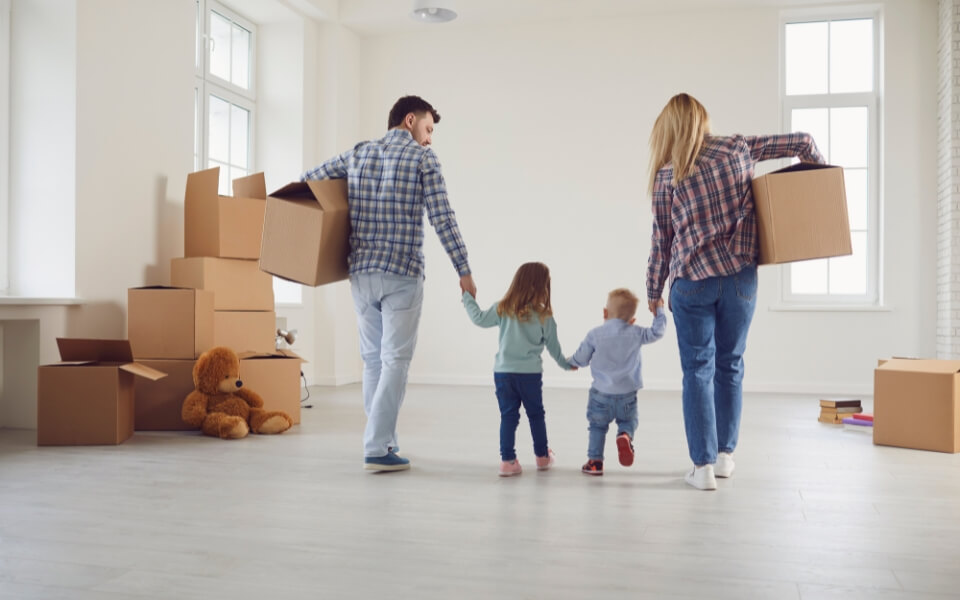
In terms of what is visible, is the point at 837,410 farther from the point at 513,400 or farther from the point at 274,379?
the point at 274,379

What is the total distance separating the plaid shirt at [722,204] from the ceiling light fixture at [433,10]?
2809mm

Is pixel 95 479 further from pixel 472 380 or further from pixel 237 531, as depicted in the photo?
pixel 472 380

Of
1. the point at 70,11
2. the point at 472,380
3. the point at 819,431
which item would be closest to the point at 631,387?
the point at 819,431

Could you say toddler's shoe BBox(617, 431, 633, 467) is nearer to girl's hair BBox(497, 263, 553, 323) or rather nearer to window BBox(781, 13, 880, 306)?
girl's hair BBox(497, 263, 553, 323)

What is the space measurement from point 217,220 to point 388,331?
5.38 ft

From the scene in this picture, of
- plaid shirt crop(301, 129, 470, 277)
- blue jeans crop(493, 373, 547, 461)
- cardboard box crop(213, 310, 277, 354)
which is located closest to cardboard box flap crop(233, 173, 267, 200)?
cardboard box crop(213, 310, 277, 354)

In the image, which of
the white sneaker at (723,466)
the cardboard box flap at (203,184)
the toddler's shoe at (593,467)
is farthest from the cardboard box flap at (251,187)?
the white sneaker at (723,466)

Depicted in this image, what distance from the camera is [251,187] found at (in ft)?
14.0

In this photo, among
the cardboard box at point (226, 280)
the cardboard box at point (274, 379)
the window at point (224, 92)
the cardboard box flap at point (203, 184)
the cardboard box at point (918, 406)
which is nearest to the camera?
the cardboard box at point (918, 406)

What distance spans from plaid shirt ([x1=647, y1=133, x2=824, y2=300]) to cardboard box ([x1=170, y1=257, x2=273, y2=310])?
2.34 m

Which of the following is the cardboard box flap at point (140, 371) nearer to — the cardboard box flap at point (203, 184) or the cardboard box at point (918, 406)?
the cardboard box flap at point (203, 184)

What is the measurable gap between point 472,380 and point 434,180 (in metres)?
3.69

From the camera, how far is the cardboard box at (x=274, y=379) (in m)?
3.83

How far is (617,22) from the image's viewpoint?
6094 mm
